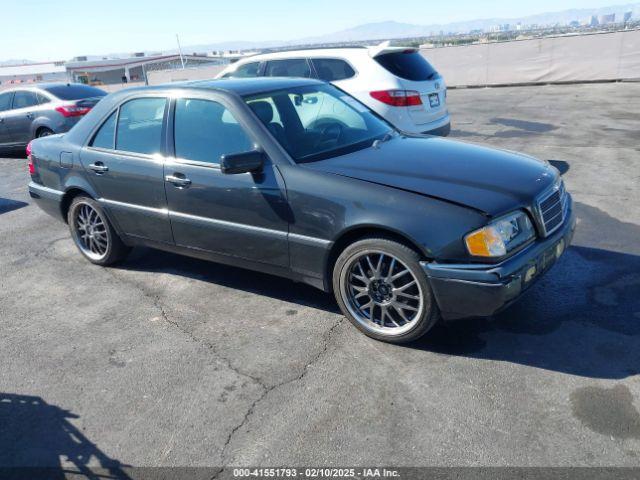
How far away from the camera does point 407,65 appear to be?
26.7ft

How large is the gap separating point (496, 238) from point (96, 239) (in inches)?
152

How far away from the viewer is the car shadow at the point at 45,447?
9.39 ft

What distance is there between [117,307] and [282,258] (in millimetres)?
1573

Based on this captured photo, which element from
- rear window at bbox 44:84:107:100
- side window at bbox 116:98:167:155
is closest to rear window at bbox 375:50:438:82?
side window at bbox 116:98:167:155

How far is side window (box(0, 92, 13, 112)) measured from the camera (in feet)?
39.4

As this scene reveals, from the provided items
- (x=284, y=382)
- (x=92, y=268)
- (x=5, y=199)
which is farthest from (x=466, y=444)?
(x=5, y=199)

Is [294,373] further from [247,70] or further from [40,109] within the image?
[40,109]

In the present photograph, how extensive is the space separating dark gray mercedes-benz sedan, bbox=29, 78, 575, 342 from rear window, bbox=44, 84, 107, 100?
6953 millimetres

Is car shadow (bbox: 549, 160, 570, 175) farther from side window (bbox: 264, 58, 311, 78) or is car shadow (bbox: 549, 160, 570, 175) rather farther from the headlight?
the headlight

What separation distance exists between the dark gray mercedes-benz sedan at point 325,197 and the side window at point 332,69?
3422 millimetres

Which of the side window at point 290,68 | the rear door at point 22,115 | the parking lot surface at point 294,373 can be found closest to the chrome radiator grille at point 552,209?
the parking lot surface at point 294,373

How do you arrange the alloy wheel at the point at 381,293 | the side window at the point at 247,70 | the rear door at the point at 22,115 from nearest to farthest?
the alloy wheel at the point at 381,293 < the side window at the point at 247,70 < the rear door at the point at 22,115

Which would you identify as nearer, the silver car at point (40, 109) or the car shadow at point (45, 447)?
the car shadow at point (45, 447)

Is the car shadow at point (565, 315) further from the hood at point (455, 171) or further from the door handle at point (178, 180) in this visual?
the door handle at point (178, 180)
